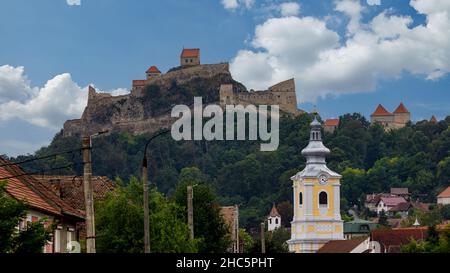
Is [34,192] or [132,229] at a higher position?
[34,192]

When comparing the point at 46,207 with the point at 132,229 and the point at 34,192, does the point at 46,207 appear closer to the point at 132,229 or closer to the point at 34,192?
the point at 34,192

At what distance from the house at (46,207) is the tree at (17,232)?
11.0m

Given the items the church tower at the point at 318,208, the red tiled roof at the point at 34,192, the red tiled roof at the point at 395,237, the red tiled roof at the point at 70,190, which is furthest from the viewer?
the church tower at the point at 318,208

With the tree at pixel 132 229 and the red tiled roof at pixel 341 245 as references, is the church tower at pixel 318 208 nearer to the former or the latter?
the red tiled roof at pixel 341 245

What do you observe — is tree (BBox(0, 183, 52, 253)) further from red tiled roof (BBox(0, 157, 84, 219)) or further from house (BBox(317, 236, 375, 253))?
house (BBox(317, 236, 375, 253))

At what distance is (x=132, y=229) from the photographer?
128ft

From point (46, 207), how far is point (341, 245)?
299 feet

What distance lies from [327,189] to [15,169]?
103 metres

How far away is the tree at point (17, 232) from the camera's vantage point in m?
20.9

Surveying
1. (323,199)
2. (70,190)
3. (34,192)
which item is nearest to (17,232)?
(34,192)

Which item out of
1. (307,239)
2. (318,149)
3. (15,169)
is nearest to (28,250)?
(15,169)

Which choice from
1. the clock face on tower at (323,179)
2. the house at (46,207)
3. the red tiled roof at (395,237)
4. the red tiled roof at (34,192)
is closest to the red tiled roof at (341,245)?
the red tiled roof at (395,237)

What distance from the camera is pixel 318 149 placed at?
14875cm
